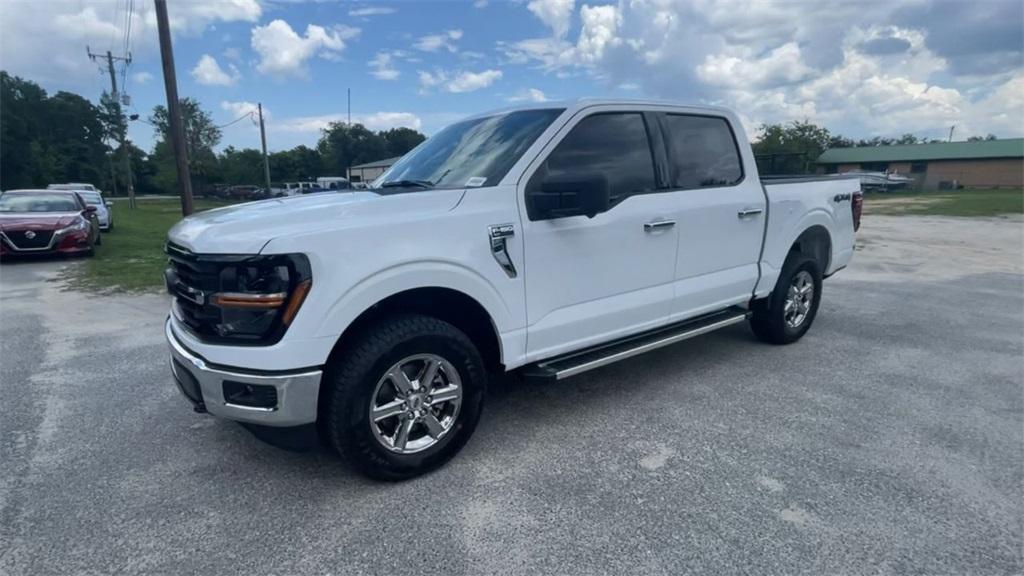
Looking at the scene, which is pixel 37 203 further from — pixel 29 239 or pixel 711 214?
pixel 711 214

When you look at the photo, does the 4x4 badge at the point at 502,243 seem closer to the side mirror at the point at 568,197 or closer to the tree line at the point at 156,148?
the side mirror at the point at 568,197

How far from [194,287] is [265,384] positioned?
2.09 ft

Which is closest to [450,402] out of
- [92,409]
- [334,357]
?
[334,357]

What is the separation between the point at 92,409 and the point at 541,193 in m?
3.49

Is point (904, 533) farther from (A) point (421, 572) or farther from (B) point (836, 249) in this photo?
(B) point (836, 249)

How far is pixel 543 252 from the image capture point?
3307 millimetres

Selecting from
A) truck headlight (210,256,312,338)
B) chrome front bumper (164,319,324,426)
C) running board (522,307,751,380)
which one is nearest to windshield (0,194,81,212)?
chrome front bumper (164,319,324,426)

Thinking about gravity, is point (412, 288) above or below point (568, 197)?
below

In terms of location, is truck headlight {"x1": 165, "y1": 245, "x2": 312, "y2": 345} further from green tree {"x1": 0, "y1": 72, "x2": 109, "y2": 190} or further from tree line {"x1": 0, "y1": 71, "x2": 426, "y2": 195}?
green tree {"x1": 0, "y1": 72, "x2": 109, "y2": 190}

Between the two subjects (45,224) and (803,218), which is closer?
(803,218)

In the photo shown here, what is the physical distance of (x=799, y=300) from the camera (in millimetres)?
5309

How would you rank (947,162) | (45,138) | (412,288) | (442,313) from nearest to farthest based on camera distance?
(412,288), (442,313), (947,162), (45,138)

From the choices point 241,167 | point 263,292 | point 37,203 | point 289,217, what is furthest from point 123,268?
point 241,167

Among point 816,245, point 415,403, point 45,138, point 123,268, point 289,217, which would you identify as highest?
point 45,138
